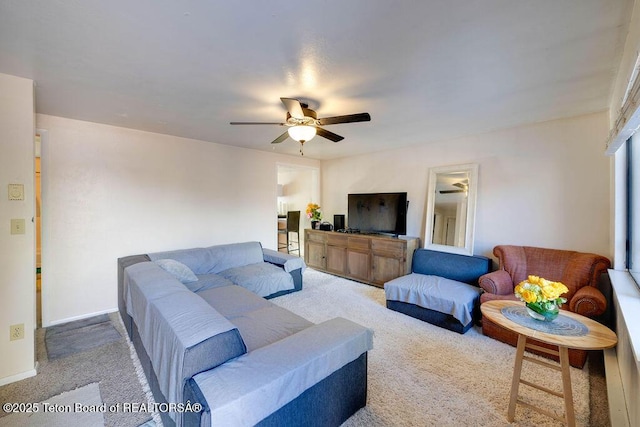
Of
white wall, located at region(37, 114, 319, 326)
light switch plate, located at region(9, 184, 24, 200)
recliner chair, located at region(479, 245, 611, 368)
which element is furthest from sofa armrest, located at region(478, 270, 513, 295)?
light switch plate, located at region(9, 184, 24, 200)

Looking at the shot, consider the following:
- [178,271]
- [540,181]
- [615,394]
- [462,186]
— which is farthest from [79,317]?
[540,181]

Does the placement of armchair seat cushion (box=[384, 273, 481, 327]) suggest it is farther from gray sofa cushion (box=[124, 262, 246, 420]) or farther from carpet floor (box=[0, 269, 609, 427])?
gray sofa cushion (box=[124, 262, 246, 420])

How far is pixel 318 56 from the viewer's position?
1.74m

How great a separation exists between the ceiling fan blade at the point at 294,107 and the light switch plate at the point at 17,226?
2.28 metres

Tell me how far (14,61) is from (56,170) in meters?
1.55

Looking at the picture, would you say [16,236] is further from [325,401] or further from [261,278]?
[325,401]

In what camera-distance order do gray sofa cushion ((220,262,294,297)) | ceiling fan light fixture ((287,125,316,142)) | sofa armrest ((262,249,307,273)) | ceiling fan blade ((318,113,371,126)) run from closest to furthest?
ceiling fan blade ((318,113,371,126)), ceiling fan light fixture ((287,125,316,142)), gray sofa cushion ((220,262,294,297)), sofa armrest ((262,249,307,273))

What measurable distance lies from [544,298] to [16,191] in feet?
12.8

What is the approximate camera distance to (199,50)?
1.67 m

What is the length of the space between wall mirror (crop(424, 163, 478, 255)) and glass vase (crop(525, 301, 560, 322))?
1.96 metres

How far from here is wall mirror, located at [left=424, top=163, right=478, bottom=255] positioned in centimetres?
362

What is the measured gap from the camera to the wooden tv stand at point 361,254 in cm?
403

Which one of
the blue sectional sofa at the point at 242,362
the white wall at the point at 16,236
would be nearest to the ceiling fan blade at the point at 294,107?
the blue sectional sofa at the point at 242,362

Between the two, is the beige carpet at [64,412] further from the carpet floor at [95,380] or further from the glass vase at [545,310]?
the glass vase at [545,310]
